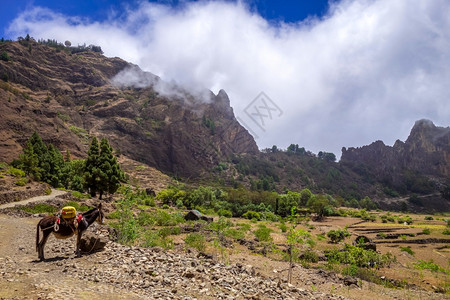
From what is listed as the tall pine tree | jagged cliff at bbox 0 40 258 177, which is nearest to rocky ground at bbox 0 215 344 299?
the tall pine tree

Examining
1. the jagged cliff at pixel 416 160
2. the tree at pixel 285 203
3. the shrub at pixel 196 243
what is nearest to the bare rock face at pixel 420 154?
the jagged cliff at pixel 416 160

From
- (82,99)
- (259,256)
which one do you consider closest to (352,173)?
(82,99)

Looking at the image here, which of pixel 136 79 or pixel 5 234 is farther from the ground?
pixel 136 79

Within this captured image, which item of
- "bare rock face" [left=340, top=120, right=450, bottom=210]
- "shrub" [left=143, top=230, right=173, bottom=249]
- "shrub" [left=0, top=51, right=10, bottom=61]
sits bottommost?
"shrub" [left=143, top=230, right=173, bottom=249]

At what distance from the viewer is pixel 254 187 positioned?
4611 inches

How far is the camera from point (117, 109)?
134125 millimetres

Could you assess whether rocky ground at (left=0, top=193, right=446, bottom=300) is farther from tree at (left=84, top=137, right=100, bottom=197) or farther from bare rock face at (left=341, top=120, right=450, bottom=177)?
bare rock face at (left=341, top=120, right=450, bottom=177)

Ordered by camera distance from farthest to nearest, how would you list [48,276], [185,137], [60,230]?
[185,137], [60,230], [48,276]

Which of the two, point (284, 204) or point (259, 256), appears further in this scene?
point (284, 204)

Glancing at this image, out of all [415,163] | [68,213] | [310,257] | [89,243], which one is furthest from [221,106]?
[68,213]

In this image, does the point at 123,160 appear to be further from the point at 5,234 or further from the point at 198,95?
the point at 5,234

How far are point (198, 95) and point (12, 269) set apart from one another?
181 metres

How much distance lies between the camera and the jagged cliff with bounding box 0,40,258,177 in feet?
380

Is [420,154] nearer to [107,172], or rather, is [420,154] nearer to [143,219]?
[107,172]
